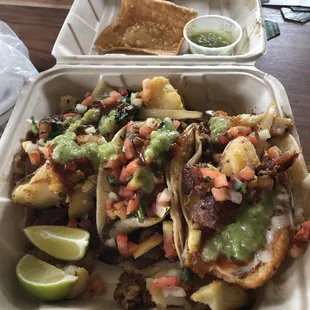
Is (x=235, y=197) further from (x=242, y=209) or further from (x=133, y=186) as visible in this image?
(x=133, y=186)

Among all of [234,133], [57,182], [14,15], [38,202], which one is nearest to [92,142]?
[57,182]

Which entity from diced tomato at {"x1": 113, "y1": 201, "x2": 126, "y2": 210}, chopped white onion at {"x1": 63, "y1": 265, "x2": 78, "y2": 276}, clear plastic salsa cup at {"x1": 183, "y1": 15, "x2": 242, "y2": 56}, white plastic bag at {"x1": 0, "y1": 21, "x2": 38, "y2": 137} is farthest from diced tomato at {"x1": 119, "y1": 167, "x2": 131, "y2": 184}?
clear plastic salsa cup at {"x1": 183, "y1": 15, "x2": 242, "y2": 56}

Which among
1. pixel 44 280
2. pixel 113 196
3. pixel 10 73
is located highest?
pixel 10 73

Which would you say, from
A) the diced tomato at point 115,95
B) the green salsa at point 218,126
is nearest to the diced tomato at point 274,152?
the green salsa at point 218,126

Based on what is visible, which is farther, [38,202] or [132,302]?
[38,202]

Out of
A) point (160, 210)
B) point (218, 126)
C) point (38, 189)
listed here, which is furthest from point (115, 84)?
point (160, 210)

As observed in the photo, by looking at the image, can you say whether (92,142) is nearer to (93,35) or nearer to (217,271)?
(217,271)

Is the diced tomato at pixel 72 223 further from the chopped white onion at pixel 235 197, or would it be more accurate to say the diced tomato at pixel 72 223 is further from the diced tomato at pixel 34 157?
the chopped white onion at pixel 235 197
